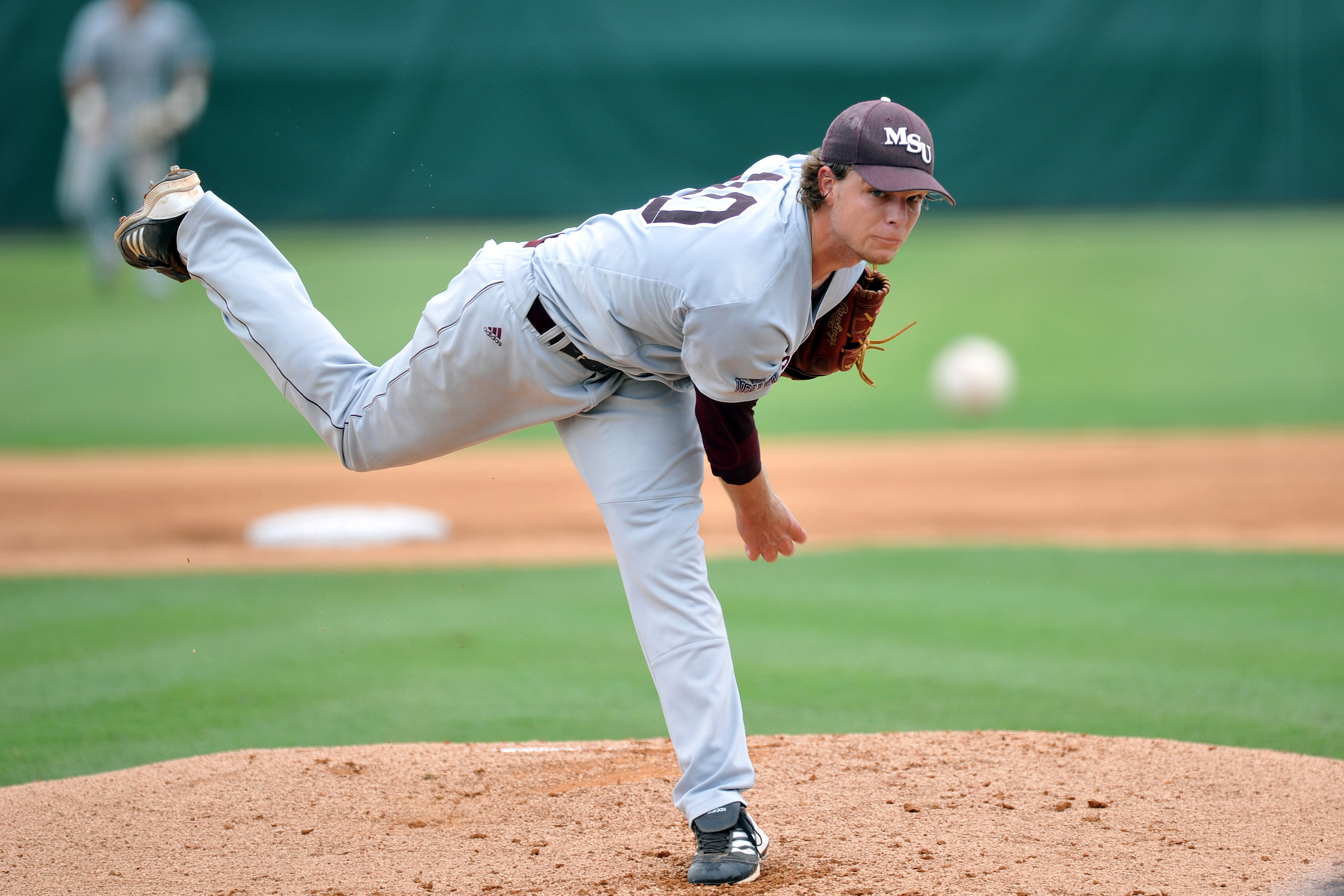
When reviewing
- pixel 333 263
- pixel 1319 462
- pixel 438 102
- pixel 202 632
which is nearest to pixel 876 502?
pixel 1319 462

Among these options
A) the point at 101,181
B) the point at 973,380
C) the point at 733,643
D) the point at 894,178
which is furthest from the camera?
the point at 101,181

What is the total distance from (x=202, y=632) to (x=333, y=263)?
28.8 ft

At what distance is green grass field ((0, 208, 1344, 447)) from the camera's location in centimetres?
958

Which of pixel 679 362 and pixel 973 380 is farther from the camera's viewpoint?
pixel 973 380

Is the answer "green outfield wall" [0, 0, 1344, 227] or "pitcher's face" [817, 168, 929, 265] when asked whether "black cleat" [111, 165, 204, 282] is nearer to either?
"pitcher's face" [817, 168, 929, 265]

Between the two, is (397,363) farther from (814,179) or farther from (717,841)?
(717,841)

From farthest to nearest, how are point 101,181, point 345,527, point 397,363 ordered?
point 101,181 → point 345,527 → point 397,363

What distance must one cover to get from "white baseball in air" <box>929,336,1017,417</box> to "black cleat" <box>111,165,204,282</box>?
718 centimetres

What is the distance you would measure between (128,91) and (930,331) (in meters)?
7.00

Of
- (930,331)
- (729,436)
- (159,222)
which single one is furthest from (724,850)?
(930,331)

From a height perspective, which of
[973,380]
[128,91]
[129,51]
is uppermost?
[129,51]

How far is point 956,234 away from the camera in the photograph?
57.1 feet

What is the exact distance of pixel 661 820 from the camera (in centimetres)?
272

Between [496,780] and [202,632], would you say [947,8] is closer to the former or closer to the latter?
[202,632]
